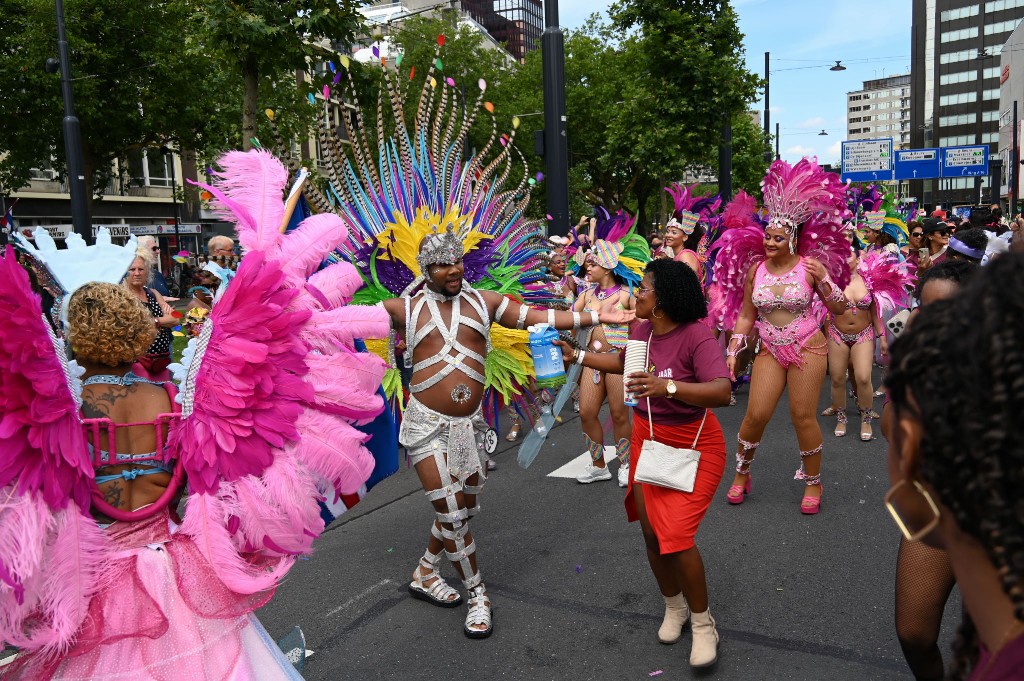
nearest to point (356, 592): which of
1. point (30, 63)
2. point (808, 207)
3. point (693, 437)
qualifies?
point (693, 437)

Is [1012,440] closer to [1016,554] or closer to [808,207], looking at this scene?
[1016,554]

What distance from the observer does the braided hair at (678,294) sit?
3.56 meters

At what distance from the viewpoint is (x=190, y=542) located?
7.35ft

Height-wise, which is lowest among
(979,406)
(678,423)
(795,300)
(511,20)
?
(678,423)

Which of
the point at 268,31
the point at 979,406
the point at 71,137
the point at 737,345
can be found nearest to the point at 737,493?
the point at 737,345

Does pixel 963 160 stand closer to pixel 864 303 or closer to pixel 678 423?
pixel 864 303

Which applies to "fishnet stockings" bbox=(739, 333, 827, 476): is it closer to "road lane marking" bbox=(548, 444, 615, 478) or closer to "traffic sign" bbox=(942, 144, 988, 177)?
"road lane marking" bbox=(548, 444, 615, 478)

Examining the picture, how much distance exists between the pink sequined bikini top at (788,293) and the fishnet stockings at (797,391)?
24 centimetres

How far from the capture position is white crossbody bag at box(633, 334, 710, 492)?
3.44 m

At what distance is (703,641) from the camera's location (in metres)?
3.45

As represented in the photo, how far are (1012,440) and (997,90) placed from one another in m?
118

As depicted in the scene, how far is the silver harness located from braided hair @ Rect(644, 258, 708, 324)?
0.98 m

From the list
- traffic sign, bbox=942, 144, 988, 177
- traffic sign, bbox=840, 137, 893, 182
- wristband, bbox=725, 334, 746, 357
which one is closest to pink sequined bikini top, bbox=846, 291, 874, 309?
wristband, bbox=725, 334, 746, 357

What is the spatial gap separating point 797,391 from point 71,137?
38.0ft
